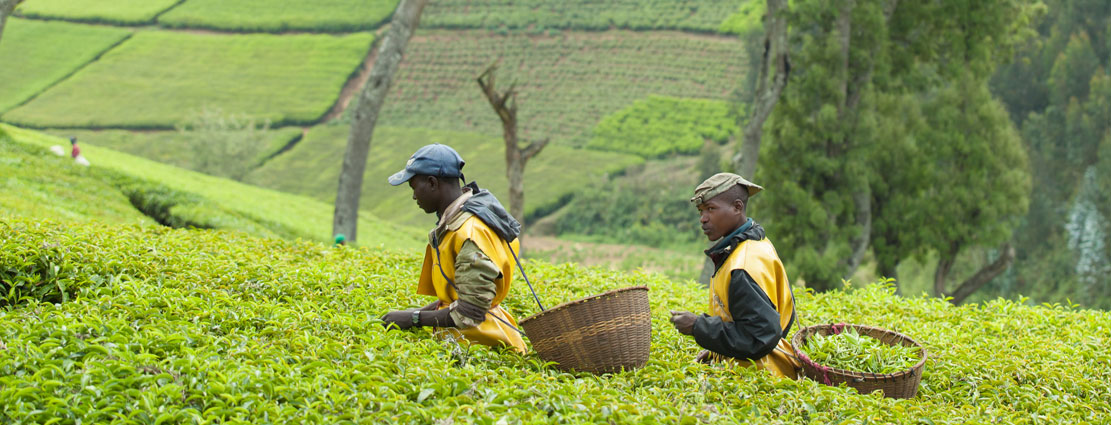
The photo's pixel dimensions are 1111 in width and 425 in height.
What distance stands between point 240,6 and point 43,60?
574 inches

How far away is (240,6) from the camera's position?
6975cm

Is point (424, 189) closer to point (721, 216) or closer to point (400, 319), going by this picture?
point (400, 319)

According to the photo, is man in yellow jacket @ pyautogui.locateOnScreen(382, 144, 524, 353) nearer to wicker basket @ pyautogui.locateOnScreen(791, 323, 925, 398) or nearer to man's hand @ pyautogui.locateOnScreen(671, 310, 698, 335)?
man's hand @ pyautogui.locateOnScreen(671, 310, 698, 335)

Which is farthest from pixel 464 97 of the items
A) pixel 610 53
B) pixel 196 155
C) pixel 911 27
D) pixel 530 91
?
pixel 911 27

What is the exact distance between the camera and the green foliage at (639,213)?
42.9m

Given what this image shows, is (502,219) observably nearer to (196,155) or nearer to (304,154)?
(196,155)

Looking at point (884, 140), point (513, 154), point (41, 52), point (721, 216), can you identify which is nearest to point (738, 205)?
point (721, 216)

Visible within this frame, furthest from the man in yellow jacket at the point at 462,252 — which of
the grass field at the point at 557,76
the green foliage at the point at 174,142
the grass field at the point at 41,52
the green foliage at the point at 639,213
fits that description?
the grass field at the point at 41,52

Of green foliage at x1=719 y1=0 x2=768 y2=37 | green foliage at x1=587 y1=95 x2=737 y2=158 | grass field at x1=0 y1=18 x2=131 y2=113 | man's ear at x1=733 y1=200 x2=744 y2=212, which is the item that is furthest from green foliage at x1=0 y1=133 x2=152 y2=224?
green foliage at x1=719 y1=0 x2=768 y2=37

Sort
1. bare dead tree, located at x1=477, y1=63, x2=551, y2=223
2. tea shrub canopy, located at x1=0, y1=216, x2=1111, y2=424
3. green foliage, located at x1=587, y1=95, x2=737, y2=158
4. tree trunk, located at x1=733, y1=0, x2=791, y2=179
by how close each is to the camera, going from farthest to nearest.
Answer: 1. green foliage, located at x1=587, y1=95, x2=737, y2=158
2. tree trunk, located at x1=733, y1=0, x2=791, y2=179
3. bare dead tree, located at x1=477, y1=63, x2=551, y2=223
4. tea shrub canopy, located at x1=0, y1=216, x2=1111, y2=424

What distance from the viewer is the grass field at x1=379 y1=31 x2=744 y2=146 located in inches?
2228

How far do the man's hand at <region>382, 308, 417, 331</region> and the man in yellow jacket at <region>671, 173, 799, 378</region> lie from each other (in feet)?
4.68

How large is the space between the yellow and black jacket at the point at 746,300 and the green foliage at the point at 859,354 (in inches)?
10.8

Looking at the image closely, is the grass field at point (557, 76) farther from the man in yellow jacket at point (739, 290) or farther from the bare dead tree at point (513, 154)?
the man in yellow jacket at point (739, 290)
